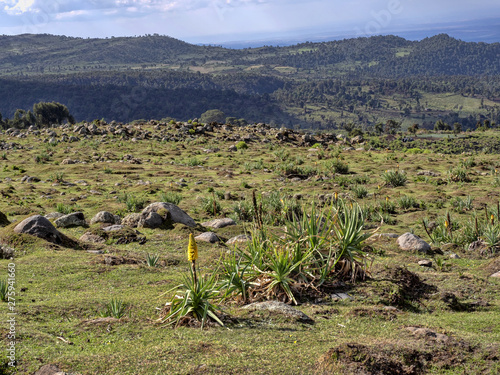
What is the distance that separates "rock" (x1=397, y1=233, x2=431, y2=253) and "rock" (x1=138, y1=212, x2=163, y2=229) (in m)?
5.67

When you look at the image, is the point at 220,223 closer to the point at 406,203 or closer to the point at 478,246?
the point at 478,246

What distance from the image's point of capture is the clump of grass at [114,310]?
4898mm

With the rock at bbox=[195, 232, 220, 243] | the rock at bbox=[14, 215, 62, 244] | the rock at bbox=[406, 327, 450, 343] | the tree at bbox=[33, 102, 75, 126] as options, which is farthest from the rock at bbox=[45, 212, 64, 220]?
the tree at bbox=[33, 102, 75, 126]

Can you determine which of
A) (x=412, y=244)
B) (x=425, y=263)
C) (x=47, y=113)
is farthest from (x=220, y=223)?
(x=47, y=113)

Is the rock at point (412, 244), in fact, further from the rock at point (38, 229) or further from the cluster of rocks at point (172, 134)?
the cluster of rocks at point (172, 134)

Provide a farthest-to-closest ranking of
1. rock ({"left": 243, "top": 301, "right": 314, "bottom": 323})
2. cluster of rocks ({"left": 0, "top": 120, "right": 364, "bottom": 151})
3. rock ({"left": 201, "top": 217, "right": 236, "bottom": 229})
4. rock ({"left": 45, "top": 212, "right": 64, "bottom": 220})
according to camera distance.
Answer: cluster of rocks ({"left": 0, "top": 120, "right": 364, "bottom": 151}) < rock ({"left": 45, "top": 212, "right": 64, "bottom": 220}) < rock ({"left": 201, "top": 217, "right": 236, "bottom": 229}) < rock ({"left": 243, "top": 301, "right": 314, "bottom": 323})

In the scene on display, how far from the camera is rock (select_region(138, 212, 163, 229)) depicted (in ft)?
35.4

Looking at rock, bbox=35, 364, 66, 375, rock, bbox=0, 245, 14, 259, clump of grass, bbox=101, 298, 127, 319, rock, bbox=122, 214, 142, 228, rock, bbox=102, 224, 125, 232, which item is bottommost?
rock, bbox=122, 214, 142, 228

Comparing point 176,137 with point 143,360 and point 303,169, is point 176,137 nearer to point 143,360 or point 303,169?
point 303,169

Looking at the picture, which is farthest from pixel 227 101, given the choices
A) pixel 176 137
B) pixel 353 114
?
pixel 176 137

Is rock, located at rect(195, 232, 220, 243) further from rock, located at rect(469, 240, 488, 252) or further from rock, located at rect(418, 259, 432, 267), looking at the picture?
rock, located at rect(469, 240, 488, 252)

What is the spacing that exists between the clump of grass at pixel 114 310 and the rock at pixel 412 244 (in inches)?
240

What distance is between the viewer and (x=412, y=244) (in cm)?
905

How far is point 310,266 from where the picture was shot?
6.61 metres
